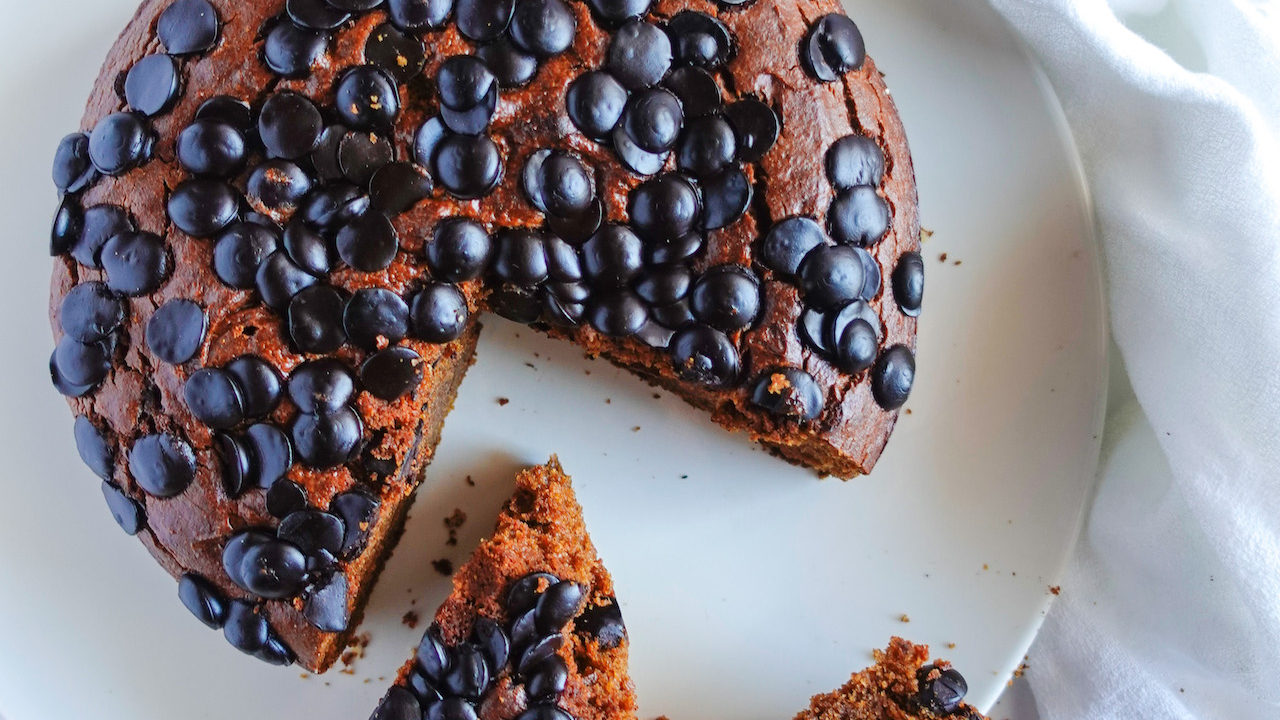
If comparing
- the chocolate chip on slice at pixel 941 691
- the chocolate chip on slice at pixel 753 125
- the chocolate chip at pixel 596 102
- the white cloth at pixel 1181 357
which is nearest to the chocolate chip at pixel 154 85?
the chocolate chip at pixel 596 102

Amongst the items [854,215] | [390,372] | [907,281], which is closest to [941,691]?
[907,281]

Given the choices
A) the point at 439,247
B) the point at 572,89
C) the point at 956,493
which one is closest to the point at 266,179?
the point at 439,247

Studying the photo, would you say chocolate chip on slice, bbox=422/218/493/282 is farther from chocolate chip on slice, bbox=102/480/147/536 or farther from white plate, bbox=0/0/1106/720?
chocolate chip on slice, bbox=102/480/147/536

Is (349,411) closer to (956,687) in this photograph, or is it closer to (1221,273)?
(956,687)

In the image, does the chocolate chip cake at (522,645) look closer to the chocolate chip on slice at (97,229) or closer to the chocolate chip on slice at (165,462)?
the chocolate chip on slice at (165,462)

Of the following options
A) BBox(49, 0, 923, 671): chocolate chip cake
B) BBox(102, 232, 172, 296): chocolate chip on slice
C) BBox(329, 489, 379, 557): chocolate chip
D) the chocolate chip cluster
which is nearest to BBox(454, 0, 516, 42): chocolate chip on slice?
BBox(49, 0, 923, 671): chocolate chip cake

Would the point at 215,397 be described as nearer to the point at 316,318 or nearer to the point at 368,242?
the point at 316,318
